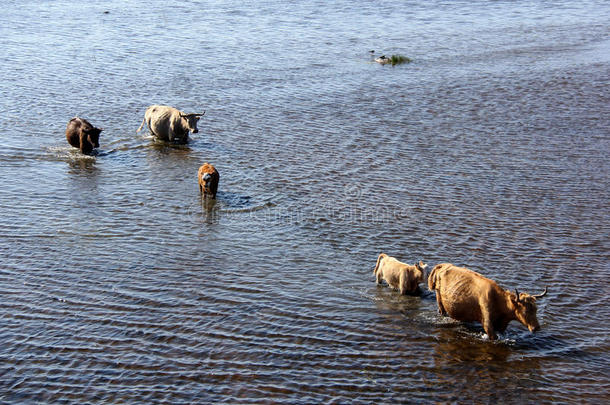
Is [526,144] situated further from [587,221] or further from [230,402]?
[230,402]

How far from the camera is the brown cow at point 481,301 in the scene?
9.41 m

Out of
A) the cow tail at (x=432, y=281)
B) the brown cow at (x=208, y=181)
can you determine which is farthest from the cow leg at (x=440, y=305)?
the brown cow at (x=208, y=181)

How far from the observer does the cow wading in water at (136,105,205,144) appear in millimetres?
18344

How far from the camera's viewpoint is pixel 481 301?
970cm

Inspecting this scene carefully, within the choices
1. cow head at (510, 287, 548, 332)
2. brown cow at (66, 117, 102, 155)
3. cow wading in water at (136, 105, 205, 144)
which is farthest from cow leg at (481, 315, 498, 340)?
brown cow at (66, 117, 102, 155)

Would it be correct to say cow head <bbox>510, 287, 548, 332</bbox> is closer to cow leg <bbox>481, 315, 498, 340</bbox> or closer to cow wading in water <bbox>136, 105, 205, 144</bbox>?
cow leg <bbox>481, 315, 498, 340</bbox>

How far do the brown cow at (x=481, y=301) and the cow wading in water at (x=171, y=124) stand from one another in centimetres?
984

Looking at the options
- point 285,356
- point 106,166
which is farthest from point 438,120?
point 285,356

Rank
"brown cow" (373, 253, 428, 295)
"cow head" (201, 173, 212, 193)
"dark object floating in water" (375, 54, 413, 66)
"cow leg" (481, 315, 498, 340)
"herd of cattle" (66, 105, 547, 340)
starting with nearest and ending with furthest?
1. "herd of cattle" (66, 105, 547, 340)
2. "cow leg" (481, 315, 498, 340)
3. "brown cow" (373, 253, 428, 295)
4. "cow head" (201, 173, 212, 193)
5. "dark object floating in water" (375, 54, 413, 66)

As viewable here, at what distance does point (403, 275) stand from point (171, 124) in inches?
380

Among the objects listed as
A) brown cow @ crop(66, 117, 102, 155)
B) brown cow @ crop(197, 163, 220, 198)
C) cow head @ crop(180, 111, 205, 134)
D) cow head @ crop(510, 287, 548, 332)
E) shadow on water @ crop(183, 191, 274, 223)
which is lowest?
cow head @ crop(510, 287, 548, 332)

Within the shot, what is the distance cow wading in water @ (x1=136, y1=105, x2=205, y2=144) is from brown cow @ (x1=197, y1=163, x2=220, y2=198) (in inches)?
158

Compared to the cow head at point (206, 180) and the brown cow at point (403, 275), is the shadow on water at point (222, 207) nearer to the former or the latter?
the cow head at point (206, 180)

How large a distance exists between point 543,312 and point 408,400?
3.02 m
